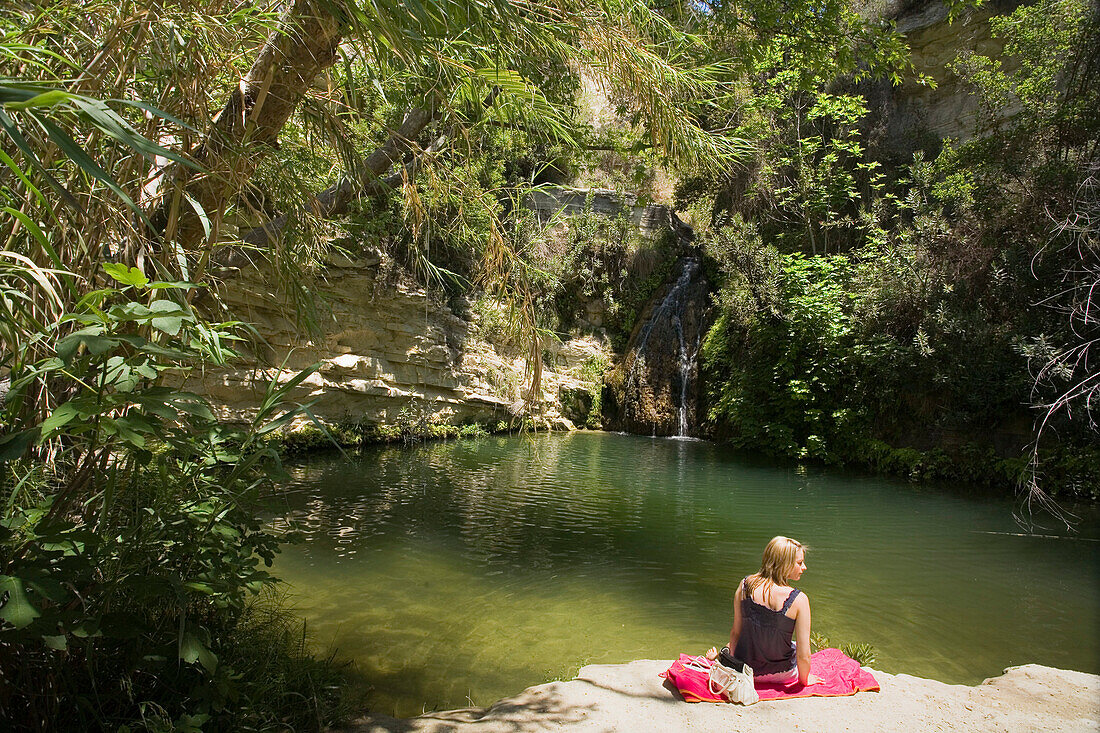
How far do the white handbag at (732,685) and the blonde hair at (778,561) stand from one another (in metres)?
0.44

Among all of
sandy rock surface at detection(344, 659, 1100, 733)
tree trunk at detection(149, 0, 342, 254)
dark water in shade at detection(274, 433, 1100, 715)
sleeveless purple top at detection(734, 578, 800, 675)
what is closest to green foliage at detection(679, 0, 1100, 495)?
dark water in shade at detection(274, 433, 1100, 715)

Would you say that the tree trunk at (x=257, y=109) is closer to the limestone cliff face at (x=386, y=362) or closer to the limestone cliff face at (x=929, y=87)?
the limestone cliff face at (x=386, y=362)

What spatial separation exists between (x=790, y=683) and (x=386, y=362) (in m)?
10.5

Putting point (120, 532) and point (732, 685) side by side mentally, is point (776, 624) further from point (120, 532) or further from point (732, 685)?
point (120, 532)

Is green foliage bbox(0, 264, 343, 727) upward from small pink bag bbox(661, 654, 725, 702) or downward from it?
upward

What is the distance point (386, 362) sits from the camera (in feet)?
40.3

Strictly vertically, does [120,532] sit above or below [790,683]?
above

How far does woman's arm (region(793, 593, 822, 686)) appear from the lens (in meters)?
2.92

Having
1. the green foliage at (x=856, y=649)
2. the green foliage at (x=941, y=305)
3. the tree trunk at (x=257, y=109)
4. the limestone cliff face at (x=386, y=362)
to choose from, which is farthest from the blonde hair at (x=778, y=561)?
the limestone cliff face at (x=386, y=362)

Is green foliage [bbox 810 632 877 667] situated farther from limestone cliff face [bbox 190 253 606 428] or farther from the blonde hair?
limestone cliff face [bbox 190 253 606 428]

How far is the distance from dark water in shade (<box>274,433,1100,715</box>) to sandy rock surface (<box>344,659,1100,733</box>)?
65 centimetres

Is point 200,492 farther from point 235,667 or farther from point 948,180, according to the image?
point 948,180

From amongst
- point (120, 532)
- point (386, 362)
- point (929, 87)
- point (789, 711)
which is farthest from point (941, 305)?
point (120, 532)

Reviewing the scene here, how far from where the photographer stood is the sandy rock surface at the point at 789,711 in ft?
8.23
